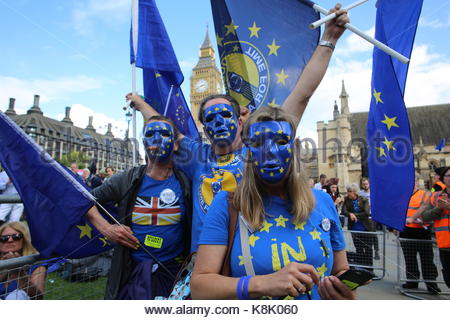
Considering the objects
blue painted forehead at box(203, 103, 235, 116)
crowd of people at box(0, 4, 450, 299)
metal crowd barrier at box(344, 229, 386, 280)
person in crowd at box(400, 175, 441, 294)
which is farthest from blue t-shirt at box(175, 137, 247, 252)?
metal crowd barrier at box(344, 229, 386, 280)

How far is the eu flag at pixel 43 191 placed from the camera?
7.95ft

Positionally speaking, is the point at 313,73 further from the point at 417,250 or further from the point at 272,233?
the point at 417,250

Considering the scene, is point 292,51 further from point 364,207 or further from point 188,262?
point 364,207

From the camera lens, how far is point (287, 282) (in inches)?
46.7

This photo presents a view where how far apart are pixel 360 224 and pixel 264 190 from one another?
247 inches

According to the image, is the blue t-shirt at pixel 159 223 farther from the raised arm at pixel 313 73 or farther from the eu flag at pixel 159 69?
the eu flag at pixel 159 69

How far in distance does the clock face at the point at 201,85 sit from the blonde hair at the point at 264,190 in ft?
299

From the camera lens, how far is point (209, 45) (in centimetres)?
Answer: 9000

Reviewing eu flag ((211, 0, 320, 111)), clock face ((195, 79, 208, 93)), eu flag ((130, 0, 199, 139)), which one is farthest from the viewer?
clock face ((195, 79, 208, 93))

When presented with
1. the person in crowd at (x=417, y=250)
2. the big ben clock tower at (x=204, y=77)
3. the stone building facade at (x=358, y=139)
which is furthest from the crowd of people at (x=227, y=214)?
the big ben clock tower at (x=204, y=77)

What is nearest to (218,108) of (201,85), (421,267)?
(421,267)

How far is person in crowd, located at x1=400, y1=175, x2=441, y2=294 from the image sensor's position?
533 cm

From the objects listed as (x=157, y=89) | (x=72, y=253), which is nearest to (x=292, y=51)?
(x=157, y=89)

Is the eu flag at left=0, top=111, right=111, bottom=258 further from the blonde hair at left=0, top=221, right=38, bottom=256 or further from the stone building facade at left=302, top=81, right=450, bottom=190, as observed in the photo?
the stone building facade at left=302, top=81, right=450, bottom=190
